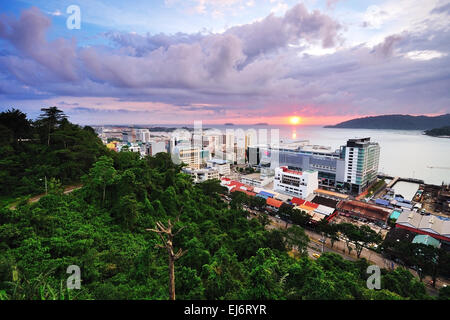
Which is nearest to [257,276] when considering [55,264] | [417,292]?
[55,264]

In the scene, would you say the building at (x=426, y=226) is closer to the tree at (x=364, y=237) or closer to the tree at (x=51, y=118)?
the tree at (x=364, y=237)

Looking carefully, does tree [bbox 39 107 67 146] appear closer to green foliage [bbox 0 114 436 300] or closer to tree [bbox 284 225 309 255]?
green foliage [bbox 0 114 436 300]

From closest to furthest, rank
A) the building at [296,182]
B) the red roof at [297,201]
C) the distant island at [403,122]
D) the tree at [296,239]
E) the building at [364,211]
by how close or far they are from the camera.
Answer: the tree at [296,239] → the building at [364,211] → the red roof at [297,201] → the building at [296,182] → the distant island at [403,122]

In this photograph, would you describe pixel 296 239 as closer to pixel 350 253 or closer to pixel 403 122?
pixel 350 253

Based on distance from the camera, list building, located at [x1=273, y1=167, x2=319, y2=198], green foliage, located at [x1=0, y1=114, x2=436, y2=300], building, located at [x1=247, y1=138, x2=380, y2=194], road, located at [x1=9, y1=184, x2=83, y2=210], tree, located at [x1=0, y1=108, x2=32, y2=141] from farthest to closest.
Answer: building, located at [x1=247, y1=138, x2=380, y2=194] → building, located at [x1=273, y1=167, x2=319, y2=198] → tree, located at [x1=0, y1=108, x2=32, y2=141] → road, located at [x1=9, y1=184, x2=83, y2=210] → green foliage, located at [x1=0, y1=114, x2=436, y2=300]

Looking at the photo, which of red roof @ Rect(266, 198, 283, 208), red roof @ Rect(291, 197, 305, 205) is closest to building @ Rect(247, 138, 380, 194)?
red roof @ Rect(291, 197, 305, 205)

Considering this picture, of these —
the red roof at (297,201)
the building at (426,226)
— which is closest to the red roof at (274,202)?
the red roof at (297,201)
